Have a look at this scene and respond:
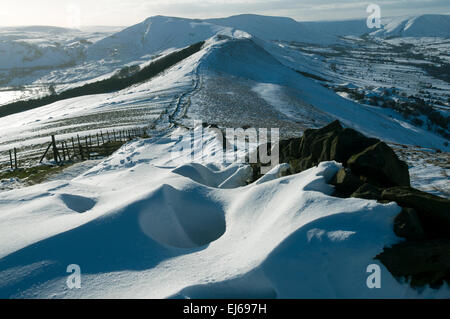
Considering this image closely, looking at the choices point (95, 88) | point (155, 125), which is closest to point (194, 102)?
point (155, 125)

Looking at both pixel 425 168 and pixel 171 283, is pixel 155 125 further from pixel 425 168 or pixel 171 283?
pixel 171 283

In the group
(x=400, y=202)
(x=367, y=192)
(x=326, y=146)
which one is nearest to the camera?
(x=400, y=202)

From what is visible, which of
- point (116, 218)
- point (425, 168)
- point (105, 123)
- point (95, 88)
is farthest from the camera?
point (95, 88)

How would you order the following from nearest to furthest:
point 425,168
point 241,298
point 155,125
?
point 241,298
point 425,168
point 155,125

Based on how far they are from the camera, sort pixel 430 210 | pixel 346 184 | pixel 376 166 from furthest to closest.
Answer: pixel 376 166, pixel 346 184, pixel 430 210

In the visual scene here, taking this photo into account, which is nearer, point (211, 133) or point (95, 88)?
point (211, 133)
